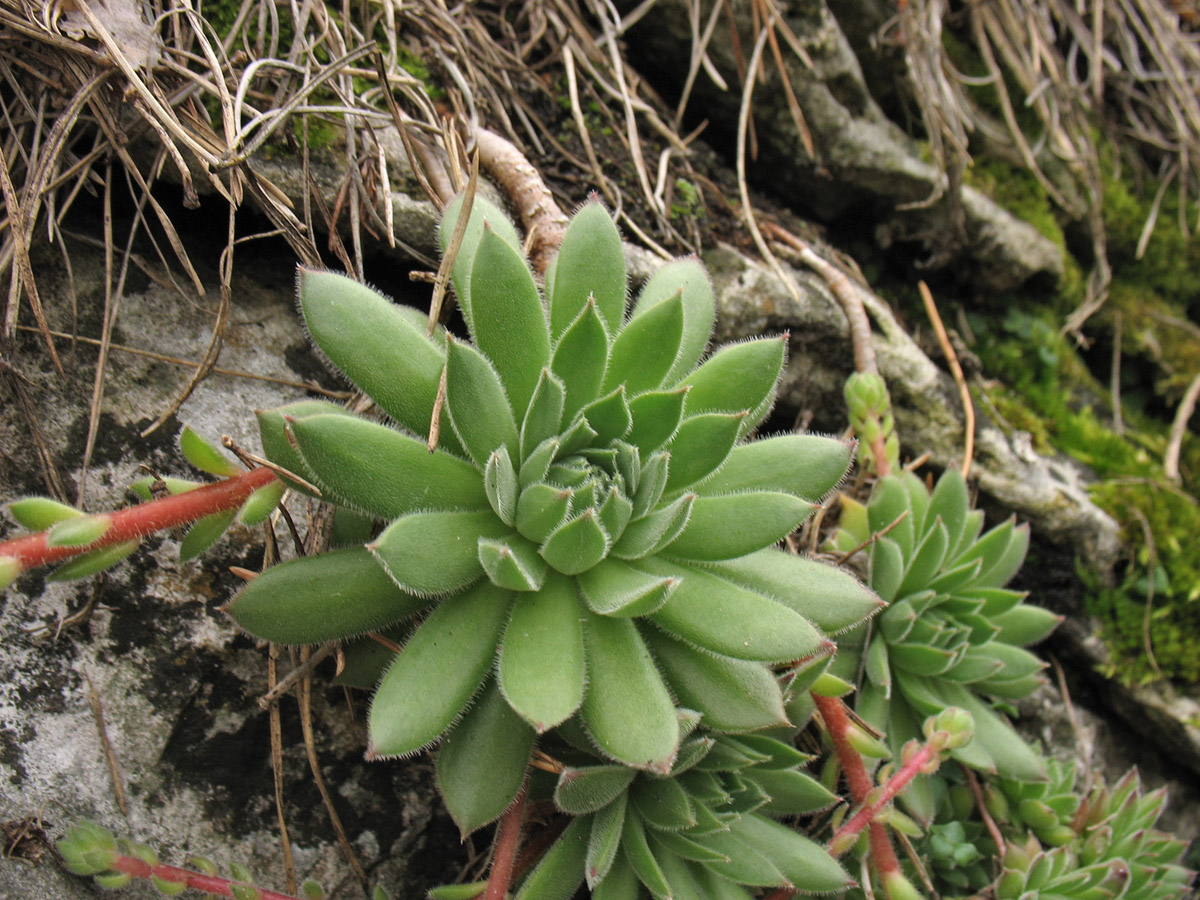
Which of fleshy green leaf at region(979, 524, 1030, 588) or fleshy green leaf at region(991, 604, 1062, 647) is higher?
fleshy green leaf at region(979, 524, 1030, 588)

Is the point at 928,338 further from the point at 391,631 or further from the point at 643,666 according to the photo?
the point at 391,631

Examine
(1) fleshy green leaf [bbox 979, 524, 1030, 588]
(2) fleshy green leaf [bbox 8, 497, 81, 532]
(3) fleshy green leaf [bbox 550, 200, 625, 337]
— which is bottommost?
(1) fleshy green leaf [bbox 979, 524, 1030, 588]

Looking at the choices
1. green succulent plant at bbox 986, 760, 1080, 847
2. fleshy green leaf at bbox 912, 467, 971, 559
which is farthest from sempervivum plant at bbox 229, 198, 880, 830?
green succulent plant at bbox 986, 760, 1080, 847

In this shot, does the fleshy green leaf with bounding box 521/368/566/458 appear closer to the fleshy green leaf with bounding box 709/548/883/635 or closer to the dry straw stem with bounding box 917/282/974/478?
the fleshy green leaf with bounding box 709/548/883/635

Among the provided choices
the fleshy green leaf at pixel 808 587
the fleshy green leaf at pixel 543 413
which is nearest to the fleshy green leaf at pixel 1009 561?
the fleshy green leaf at pixel 808 587

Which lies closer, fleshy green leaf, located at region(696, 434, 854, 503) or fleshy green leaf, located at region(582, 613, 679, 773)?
fleshy green leaf, located at region(582, 613, 679, 773)

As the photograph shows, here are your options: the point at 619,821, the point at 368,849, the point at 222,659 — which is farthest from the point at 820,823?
the point at 222,659
